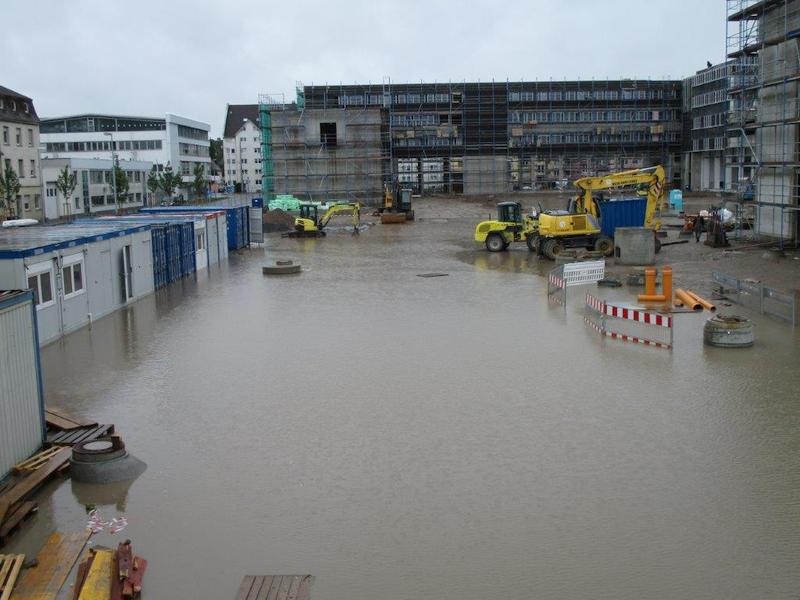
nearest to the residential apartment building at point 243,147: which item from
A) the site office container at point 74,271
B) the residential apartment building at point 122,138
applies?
the residential apartment building at point 122,138

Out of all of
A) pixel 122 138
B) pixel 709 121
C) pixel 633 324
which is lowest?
pixel 633 324

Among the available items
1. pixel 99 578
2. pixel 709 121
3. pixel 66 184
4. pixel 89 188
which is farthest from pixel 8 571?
pixel 709 121

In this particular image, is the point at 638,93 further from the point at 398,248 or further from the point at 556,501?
the point at 556,501

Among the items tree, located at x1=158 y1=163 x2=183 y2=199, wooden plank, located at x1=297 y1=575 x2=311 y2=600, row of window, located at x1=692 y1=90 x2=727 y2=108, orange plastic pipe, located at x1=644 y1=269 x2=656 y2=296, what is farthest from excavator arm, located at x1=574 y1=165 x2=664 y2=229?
tree, located at x1=158 y1=163 x2=183 y2=199

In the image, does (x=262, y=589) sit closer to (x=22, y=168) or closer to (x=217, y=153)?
(x=22, y=168)

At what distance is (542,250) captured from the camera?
32.7 metres

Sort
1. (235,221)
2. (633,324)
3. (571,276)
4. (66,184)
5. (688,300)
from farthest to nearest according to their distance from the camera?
(66,184) → (235,221) → (571,276) → (688,300) → (633,324)

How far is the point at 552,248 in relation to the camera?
3234 centimetres

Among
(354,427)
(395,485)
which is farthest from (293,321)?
(395,485)

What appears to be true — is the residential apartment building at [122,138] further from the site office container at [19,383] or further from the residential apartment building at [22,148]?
the site office container at [19,383]

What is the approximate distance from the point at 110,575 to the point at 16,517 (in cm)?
182

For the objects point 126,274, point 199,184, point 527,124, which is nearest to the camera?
point 126,274

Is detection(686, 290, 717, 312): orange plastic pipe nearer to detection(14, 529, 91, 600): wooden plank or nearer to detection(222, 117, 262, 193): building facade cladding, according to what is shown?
detection(14, 529, 91, 600): wooden plank

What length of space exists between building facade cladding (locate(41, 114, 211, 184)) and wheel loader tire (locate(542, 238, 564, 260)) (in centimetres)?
6359
